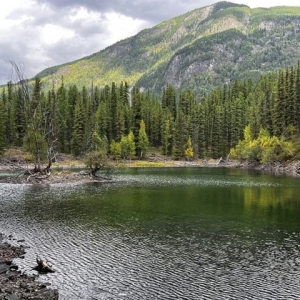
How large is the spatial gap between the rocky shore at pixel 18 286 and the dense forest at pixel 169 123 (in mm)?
86438

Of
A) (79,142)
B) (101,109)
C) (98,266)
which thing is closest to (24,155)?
(79,142)

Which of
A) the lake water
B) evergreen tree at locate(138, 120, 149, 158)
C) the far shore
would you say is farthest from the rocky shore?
evergreen tree at locate(138, 120, 149, 158)

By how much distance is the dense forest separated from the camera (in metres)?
127

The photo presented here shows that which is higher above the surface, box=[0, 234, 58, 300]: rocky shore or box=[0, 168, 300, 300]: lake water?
box=[0, 234, 58, 300]: rocky shore

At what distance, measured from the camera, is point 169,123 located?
16512 cm

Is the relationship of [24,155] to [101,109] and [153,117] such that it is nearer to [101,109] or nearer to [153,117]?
[101,109]

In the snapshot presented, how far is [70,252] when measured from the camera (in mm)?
30359

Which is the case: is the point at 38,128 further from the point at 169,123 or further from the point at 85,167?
the point at 169,123

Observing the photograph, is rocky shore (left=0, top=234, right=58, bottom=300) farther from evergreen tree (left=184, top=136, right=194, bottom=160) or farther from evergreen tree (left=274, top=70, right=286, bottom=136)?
evergreen tree (left=184, top=136, right=194, bottom=160)

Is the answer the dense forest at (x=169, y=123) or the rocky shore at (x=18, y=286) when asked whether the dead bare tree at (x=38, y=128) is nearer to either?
the dense forest at (x=169, y=123)

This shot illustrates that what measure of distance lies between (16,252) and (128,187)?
44.1 m

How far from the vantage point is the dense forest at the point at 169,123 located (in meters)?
127

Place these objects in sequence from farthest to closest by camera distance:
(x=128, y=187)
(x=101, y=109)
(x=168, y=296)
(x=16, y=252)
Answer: (x=101, y=109) → (x=128, y=187) → (x=16, y=252) → (x=168, y=296)

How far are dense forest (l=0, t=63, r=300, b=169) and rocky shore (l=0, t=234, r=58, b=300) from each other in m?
86.4
